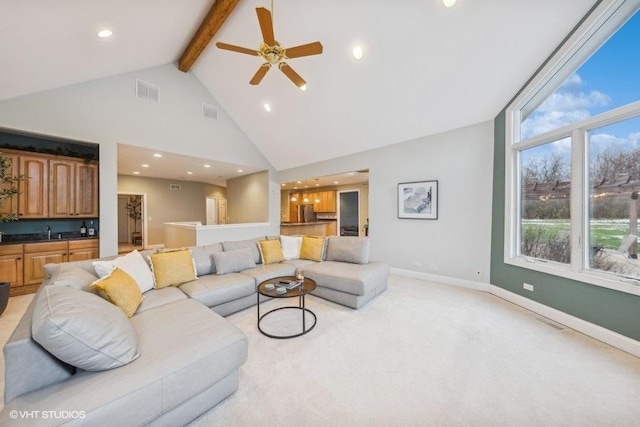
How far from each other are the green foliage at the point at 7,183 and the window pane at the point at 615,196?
286 inches

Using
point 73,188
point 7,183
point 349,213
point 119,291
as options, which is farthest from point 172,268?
point 349,213

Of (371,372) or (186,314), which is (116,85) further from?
(371,372)

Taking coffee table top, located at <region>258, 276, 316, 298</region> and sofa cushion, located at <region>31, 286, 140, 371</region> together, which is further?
coffee table top, located at <region>258, 276, 316, 298</region>

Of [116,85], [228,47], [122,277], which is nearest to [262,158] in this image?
[116,85]

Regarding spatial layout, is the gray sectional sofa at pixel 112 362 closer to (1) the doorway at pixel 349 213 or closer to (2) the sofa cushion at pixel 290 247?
(2) the sofa cushion at pixel 290 247

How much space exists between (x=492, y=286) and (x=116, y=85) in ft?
23.8

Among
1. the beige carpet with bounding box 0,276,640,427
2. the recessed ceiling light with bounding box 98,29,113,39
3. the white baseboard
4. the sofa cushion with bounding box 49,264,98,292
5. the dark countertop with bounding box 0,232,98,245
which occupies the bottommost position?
the beige carpet with bounding box 0,276,640,427

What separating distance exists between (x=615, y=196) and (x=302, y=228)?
6618mm

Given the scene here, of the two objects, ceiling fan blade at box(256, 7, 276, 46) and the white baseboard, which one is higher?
ceiling fan blade at box(256, 7, 276, 46)

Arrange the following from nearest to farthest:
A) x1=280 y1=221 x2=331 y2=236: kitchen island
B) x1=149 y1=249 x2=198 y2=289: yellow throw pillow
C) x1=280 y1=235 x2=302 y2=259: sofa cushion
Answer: x1=149 y1=249 x2=198 y2=289: yellow throw pillow
x1=280 y1=235 x2=302 y2=259: sofa cushion
x1=280 y1=221 x2=331 y2=236: kitchen island

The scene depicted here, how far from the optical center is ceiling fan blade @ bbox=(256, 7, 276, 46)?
2.16 m

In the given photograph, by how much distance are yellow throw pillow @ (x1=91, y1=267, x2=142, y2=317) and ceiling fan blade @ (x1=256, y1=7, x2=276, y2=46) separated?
8.66 ft

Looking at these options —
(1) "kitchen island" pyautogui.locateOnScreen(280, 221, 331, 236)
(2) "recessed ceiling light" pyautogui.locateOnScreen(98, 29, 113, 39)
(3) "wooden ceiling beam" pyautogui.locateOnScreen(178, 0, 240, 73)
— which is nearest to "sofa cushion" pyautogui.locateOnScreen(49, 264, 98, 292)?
(2) "recessed ceiling light" pyautogui.locateOnScreen(98, 29, 113, 39)

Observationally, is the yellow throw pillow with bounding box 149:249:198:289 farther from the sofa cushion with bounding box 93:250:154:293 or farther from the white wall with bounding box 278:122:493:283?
the white wall with bounding box 278:122:493:283
